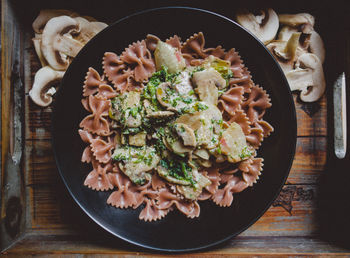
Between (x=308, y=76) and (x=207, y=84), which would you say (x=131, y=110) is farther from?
A: (x=308, y=76)

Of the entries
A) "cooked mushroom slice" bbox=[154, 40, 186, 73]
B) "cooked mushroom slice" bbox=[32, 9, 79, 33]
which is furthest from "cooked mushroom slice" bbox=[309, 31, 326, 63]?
"cooked mushroom slice" bbox=[32, 9, 79, 33]

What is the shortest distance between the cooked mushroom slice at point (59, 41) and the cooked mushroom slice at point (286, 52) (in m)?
2.32

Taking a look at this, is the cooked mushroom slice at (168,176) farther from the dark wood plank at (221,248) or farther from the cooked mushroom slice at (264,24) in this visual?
the cooked mushroom slice at (264,24)

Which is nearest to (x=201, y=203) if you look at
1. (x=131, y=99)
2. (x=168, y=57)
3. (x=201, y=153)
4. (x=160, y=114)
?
(x=201, y=153)

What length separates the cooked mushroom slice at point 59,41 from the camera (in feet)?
10.9

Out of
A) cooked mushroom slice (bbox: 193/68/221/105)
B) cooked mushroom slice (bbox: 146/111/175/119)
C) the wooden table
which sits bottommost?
the wooden table

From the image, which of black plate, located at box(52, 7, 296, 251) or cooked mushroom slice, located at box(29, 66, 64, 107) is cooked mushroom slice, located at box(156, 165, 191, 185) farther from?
cooked mushroom slice, located at box(29, 66, 64, 107)

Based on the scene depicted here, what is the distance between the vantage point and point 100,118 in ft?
10.3

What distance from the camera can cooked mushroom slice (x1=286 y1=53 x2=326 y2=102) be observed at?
11.3 feet

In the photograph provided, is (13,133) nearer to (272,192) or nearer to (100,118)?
(100,118)

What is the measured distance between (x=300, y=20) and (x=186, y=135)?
2.03 metres

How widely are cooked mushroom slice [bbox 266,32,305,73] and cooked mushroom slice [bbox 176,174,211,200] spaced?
1.66m

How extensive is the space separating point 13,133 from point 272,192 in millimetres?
3004

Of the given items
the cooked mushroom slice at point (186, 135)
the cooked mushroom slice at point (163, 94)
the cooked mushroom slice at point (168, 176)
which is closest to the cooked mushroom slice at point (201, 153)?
the cooked mushroom slice at point (186, 135)
